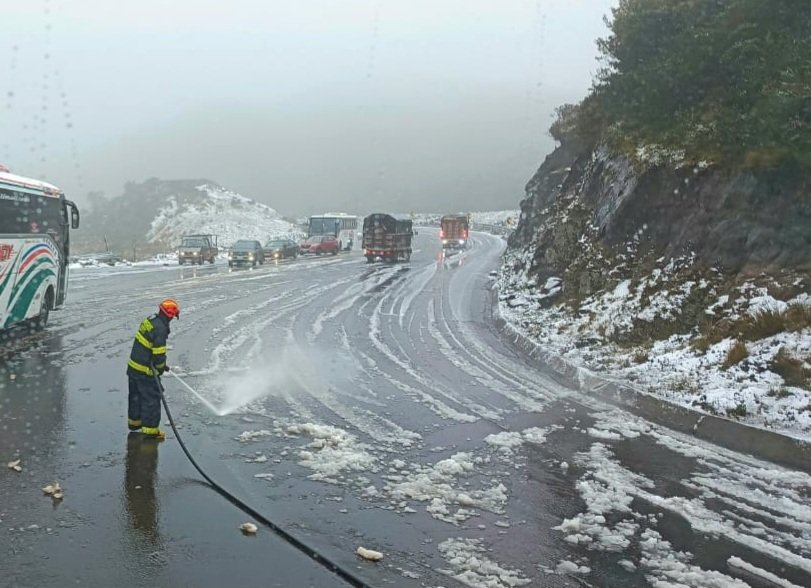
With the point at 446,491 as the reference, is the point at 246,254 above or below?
above

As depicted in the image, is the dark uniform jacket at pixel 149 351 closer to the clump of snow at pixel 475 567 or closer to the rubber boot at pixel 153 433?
the rubber boot at pixel 153 433

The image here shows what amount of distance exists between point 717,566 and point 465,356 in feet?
29.5

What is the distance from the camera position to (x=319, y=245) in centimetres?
5456

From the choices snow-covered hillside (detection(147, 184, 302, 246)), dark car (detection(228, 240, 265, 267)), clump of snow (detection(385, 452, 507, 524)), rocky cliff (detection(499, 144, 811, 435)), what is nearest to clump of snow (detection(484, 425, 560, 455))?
clump of snow (detection(385, 452, 507, 524))

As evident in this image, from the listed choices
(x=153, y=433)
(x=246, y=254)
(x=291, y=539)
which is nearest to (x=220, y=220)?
(x=246, y=254)

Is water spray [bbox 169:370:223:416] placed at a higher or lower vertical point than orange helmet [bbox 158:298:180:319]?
lower

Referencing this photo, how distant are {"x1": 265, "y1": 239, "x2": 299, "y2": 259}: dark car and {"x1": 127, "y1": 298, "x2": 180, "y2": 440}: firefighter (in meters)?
39.4

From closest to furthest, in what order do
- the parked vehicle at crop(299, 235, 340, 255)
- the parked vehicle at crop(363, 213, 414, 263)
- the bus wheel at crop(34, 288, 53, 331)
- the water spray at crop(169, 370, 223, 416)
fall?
1. the water spray at crop(169, 370, 223, 416)
2. the bus wheel at crop(34, 288, 53, 331)
3. the parked vehicle at crop(363, 213, 414, 263)
4. the parked vehicle at crop(299, 235, 340, 255)

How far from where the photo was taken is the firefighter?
7.66m

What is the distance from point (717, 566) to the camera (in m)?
4.96

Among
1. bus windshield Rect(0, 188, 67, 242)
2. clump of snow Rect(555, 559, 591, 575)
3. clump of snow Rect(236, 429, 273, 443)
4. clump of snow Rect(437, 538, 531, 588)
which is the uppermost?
bus windshield Rect(0, 188, 67, 242)

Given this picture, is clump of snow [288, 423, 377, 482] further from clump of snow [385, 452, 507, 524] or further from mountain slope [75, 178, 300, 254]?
mountain slope [75, 178, 300, 254]

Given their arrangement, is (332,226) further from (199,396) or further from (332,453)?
(332,453)

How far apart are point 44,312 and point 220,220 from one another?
80704 millimetres
